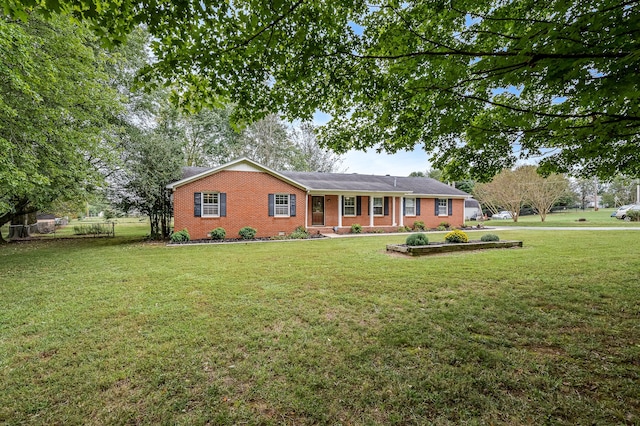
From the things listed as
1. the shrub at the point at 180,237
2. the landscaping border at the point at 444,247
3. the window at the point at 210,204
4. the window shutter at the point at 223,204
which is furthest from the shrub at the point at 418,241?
the shrub at the point at 180,237

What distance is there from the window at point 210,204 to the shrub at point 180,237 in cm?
137

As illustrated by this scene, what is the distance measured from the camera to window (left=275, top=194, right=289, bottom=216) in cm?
1602

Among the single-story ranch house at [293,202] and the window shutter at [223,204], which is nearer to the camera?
the single-story ranch house at [293,202]

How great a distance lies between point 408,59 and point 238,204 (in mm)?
12758

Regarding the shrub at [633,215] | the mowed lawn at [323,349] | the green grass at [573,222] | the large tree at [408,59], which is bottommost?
the mowed lawn at [323,349]

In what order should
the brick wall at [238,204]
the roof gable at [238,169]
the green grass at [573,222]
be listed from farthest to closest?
the green grass at [573,222] → the brick wall at [238,204] → the roof gable at [238,169]

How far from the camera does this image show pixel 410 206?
806 inches

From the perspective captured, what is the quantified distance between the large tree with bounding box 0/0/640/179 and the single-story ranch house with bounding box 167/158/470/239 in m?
10.9

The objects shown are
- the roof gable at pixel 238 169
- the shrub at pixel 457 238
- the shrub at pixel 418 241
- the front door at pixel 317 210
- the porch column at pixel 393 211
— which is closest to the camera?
the shrub at pixel 418 241

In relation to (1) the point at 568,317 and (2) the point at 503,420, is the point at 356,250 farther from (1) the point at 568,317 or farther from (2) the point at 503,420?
(2) the point at 503,420

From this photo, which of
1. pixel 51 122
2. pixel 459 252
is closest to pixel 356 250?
pixel 459 252

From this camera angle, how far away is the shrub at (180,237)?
1337 cm

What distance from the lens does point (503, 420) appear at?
2188 mm

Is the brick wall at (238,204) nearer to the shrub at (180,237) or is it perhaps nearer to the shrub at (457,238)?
the shrub at (180,237)
